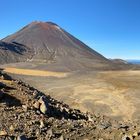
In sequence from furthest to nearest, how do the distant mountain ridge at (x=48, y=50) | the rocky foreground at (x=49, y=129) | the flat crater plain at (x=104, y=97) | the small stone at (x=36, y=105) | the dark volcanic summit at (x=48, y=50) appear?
the dark volcanic summit at (x=48, y=50) < the distant mountain ridge at (x=48, y=50) < the flat crater plain at (x=104, y=97) < the small stone at (x=36, y=105) < the rocky foreground at (x=49, y=129)

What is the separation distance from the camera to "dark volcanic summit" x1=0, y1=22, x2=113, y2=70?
117 meters

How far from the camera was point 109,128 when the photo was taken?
495 inches

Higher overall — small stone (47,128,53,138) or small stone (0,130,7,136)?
small stone (0,130,7,136)

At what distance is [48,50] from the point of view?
136 meters

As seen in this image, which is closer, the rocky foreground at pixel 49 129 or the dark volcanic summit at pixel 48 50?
the rocky foreground at pixel 49 129

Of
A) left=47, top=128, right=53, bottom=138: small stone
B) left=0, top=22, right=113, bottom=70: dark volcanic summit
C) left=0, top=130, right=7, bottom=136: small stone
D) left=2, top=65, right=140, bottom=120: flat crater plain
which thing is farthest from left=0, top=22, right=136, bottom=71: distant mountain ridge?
left=0, top=130, right=7, bottom=136: small stone

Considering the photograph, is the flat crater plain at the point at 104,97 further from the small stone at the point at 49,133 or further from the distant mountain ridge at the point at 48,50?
the distant mountain ridge at the point at 48,50

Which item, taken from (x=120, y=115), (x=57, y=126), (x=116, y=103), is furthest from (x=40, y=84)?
(x=57, y=126)

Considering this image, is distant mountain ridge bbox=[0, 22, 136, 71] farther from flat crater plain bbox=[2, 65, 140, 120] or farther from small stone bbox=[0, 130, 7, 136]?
small stone bbox=[0, 130, 7, 136]

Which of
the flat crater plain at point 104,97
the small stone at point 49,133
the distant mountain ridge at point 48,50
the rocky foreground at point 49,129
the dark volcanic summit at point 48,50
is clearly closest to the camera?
the rocky foreground at point 49,129

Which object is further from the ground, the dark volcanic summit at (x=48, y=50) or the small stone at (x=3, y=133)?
the dark volcanic summit at (x=48, y=50)

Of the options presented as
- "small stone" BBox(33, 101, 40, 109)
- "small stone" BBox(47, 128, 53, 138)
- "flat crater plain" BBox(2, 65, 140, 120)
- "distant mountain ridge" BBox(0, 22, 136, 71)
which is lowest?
"flat crater plain" BBox(2, 65, 140, 120)

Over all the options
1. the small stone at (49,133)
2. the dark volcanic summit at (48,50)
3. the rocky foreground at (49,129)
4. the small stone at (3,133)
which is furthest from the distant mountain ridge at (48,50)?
the small stone at (3,133)

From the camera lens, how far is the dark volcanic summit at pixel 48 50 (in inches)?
4609
